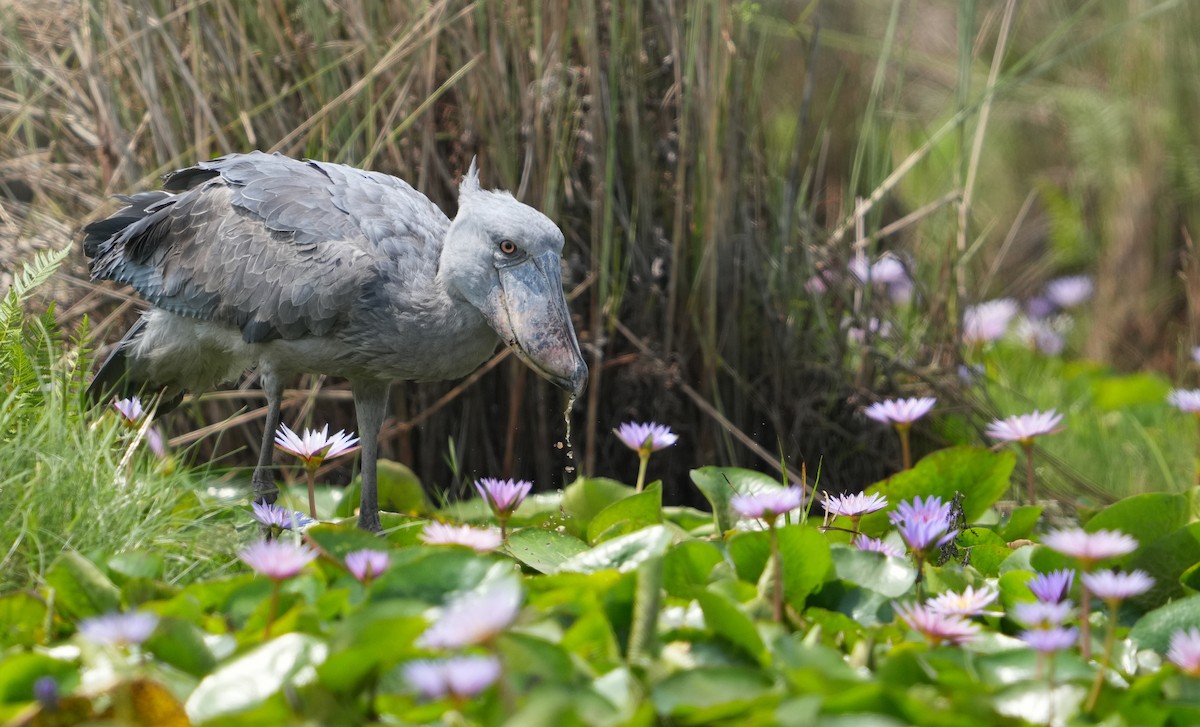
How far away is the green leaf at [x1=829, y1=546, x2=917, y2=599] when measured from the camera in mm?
2417

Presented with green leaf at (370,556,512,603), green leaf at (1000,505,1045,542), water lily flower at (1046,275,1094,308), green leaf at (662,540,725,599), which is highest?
green leaf at (370,556,512,603)

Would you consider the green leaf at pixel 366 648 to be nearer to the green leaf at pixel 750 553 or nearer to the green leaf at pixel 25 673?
the green leaf at pixel 25 673

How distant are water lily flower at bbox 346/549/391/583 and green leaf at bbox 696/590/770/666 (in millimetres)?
504

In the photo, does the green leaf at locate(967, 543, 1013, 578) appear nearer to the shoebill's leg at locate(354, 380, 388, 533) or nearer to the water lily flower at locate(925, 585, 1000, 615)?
the water lily flower at locate(925, 585, 1000, 615)

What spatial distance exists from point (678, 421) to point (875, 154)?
967mm

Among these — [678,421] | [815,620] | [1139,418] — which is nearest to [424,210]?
[678,421]

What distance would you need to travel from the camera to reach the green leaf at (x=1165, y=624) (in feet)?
7.50

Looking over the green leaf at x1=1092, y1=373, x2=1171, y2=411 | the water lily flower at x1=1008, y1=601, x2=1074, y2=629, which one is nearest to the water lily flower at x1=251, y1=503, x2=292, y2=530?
the water lily flower at x1=1008, y1=601, x2=1074, y2=629

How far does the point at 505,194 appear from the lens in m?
3.00

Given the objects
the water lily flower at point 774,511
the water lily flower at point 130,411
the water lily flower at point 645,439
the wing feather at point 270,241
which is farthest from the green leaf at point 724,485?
the water lily flower at point 130,411

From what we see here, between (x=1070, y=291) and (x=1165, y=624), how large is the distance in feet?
13.1

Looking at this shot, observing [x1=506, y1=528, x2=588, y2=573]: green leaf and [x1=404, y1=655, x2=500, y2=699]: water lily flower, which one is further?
[x1=506, y1=528, x2=588, y2=573]: green leaf

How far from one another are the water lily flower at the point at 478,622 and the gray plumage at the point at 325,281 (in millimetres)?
972

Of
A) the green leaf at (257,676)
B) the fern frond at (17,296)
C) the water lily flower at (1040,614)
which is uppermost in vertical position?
the fern frond at (17,296)
